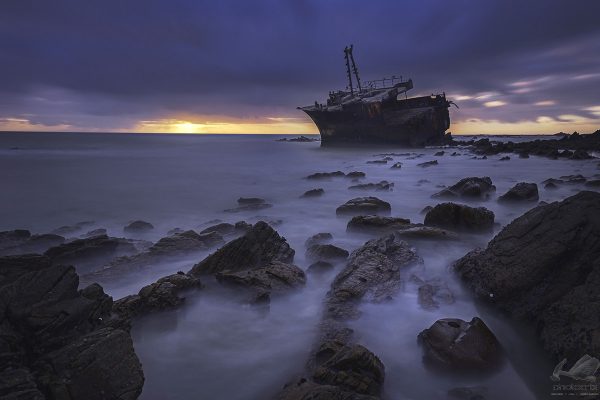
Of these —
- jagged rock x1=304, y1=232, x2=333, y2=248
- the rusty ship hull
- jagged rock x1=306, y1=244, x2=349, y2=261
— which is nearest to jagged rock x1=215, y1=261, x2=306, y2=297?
jagged rock x1=306, y1=244, x2=349, y2=261

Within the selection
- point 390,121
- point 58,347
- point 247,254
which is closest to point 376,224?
point 247,254

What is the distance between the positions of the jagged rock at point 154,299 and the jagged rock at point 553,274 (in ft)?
14.7

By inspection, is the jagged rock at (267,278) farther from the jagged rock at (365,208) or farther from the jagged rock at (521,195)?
the jagged rock at (521,195)

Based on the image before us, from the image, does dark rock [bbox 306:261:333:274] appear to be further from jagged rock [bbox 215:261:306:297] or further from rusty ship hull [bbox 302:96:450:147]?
rusty ship hull [bbox 302:96:450:147]

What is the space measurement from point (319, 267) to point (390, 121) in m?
39.3

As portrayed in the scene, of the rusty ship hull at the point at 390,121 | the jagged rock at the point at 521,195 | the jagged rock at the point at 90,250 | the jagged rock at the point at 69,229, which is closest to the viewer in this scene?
the jagged rock at the point at 90,250

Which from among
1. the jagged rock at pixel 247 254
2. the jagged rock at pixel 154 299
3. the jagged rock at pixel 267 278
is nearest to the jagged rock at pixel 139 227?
the jagged rock at pixel 247 254

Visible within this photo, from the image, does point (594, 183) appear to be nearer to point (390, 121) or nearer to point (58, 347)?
point (58, 347)

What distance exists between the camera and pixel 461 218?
311 inches

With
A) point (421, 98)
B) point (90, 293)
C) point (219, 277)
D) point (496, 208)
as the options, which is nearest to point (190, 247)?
point (219, 277)

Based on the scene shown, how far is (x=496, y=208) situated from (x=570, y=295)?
7742mm

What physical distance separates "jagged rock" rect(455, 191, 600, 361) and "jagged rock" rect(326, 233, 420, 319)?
123cm

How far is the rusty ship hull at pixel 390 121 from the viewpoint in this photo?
41.4 metres

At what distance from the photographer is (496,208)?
34.2 ft
